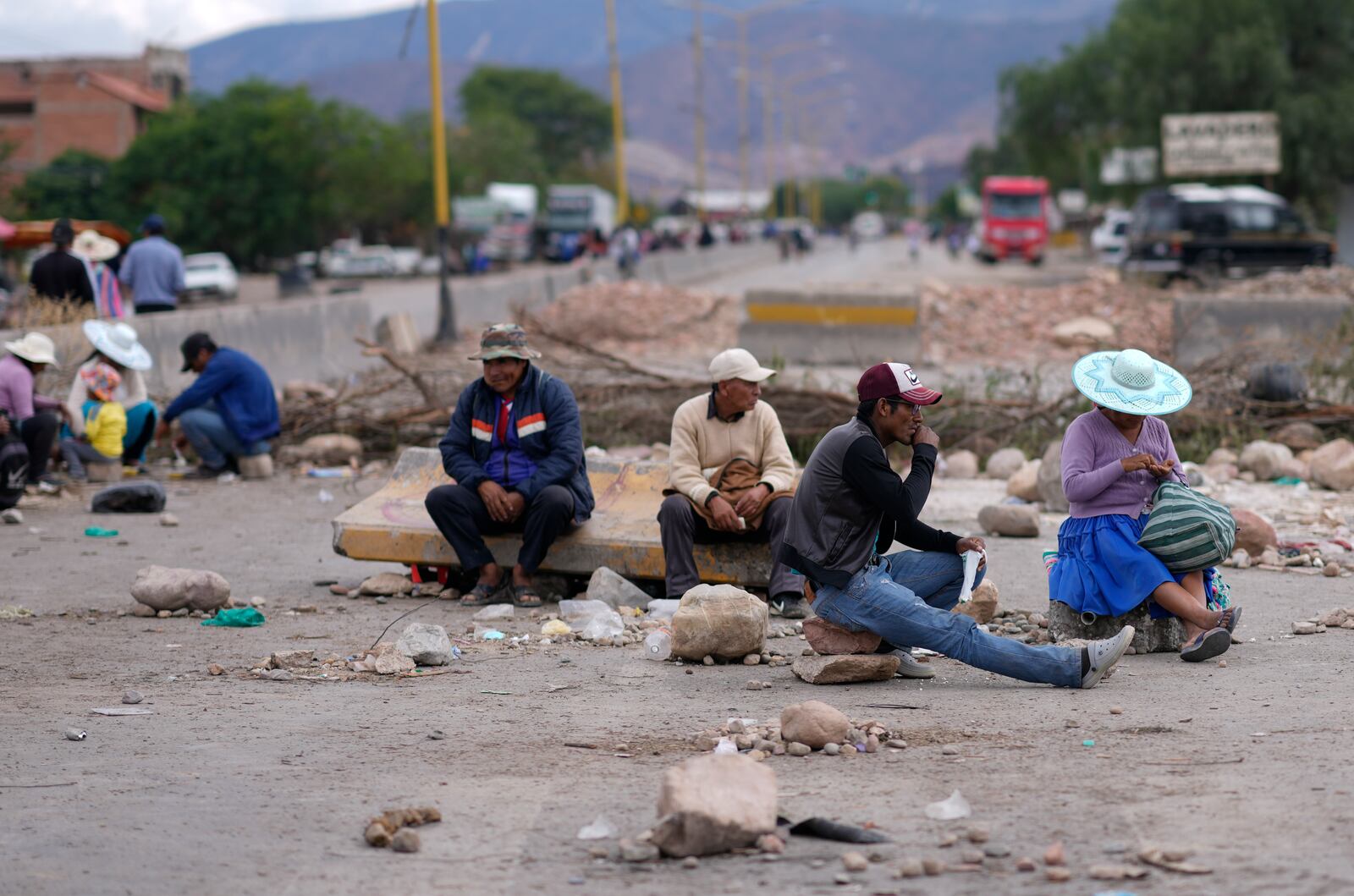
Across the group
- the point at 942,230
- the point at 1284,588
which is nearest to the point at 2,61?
the point at 942,230

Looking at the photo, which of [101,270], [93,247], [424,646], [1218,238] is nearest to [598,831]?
[424,646]

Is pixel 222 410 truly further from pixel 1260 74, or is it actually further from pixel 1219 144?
pixel 1260 74

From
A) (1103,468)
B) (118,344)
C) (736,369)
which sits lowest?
(1103,468)

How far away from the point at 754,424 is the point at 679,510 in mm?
561

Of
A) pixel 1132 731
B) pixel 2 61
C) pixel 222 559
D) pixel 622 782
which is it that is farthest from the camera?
pixel 2 61

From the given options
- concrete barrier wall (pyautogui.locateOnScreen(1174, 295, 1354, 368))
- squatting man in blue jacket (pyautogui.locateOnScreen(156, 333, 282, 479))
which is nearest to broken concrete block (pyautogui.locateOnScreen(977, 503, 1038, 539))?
squatting man in blue jacket (pyautogui.locateOnScreen(156, 333, 282, 479))

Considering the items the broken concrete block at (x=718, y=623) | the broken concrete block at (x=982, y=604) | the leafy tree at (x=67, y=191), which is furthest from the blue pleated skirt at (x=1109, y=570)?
the leafy tree at (x=67, y=191)

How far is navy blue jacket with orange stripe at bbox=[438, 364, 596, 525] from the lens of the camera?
27.5 feet

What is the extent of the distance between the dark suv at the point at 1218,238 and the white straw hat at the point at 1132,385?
2255cm

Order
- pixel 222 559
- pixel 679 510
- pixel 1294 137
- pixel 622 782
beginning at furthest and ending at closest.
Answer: pixel 1294 137, pixel 222 559, pixel 679 510, pixel 622 782

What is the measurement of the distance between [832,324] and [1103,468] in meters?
14.6

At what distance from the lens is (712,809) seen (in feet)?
14.3

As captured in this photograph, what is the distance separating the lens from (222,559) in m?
9.81

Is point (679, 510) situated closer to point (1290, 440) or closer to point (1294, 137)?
point (1290, 440)
